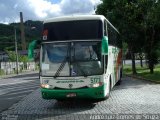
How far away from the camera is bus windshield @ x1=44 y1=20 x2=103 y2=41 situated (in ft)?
49.1

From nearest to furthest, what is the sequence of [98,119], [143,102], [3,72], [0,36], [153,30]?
[98,119]
[143,102]
[153,30]
[3,72]
[0,36]

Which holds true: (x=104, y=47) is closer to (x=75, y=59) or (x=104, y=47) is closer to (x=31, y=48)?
(x=75, y=59)

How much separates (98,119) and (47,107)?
3766 millimetres

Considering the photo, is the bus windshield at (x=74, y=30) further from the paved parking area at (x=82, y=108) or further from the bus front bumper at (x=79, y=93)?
the paved parking area at (x=82, y=108)

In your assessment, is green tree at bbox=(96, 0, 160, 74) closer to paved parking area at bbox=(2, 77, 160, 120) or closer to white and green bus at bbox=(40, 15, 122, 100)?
paved parking area at bbox=(2, 77, 160, 120)

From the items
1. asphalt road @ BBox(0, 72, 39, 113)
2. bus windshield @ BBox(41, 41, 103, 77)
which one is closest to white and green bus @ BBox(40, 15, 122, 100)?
bus windshield @ BBox(41, 41, 103, 77)

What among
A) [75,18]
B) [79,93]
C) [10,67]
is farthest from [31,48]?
[10,67]

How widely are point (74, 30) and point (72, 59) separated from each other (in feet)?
3.91

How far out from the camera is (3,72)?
217ft

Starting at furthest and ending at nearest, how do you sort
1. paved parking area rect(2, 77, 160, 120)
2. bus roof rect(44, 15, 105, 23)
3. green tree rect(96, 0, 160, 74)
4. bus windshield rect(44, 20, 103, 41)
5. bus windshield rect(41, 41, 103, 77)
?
green tree rect(96, 0, 160, 74), bus roof rect(44, 15, 105, 23), bus windshield rect(44, 20, 103, 41), bus windshield rect(41, 41, 103, 77), paved parking area rect(2, 77, 160, 120)

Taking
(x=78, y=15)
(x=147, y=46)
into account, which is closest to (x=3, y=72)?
(x=147, y=46)

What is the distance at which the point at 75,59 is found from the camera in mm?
14625

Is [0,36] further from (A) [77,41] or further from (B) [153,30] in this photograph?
(A) [77,41]

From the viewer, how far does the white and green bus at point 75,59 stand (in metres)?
14.4
